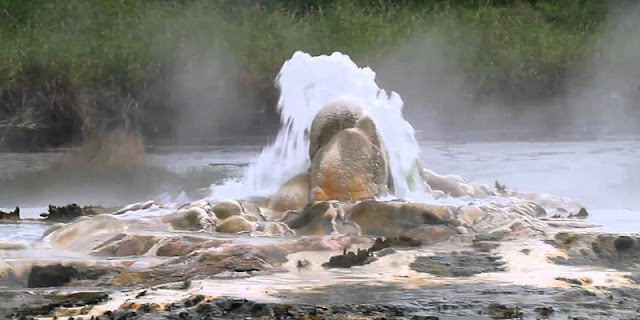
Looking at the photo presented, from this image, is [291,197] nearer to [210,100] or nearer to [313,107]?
[313,107]

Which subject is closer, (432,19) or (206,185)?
(206,185)

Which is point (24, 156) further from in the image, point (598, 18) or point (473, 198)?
point (598, 18)

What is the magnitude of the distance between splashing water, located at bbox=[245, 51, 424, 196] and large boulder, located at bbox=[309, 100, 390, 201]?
0.62 m

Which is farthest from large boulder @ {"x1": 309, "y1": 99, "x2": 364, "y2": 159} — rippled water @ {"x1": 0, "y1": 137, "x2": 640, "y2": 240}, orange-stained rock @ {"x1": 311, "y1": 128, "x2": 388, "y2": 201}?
rippled water @ {"x1": 0, "y1": 137, "x2": 640, "y2": 240}

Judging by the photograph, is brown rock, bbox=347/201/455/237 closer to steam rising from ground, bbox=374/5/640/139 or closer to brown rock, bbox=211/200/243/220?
brown rock, bbox=211/200/243/220

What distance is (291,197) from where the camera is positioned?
1165 centimetres

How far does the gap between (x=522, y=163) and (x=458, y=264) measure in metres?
11.4

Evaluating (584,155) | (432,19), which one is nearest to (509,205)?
(584,155)

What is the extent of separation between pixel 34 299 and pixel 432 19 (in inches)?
785

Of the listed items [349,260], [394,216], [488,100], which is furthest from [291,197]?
[488,100]

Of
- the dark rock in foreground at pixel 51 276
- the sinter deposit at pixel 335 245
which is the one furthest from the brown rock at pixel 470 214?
the dark rock in foreground at pixel 51 276

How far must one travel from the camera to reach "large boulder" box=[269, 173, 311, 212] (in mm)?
11602

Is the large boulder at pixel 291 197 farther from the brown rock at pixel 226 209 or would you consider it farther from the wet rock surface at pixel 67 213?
the wet rock surface at pixel 67 213

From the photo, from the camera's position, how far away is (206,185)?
17625 mm
